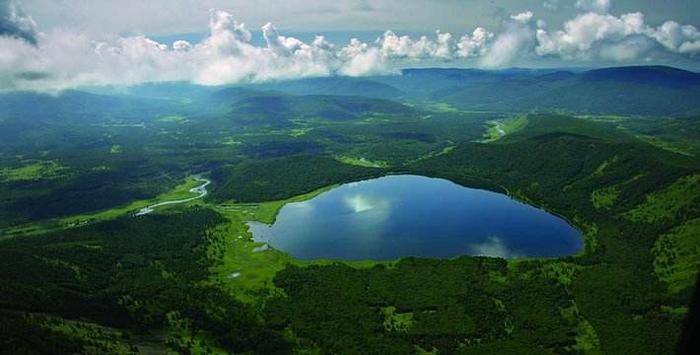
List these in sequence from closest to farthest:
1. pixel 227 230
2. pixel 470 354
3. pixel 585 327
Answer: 1. pixel 470 354
2. pixel 585 327
3. pixel 227 230

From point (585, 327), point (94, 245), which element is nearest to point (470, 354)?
point (585, 327)

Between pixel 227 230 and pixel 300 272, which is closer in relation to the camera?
pixel 300 272

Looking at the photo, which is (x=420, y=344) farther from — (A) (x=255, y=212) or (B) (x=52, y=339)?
(A) (x=255, y=212)

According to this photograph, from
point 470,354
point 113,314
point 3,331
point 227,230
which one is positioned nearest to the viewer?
point 3,331

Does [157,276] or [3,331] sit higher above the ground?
[3,331]

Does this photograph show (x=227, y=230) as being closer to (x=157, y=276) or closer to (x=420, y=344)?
(x=157, y=276)

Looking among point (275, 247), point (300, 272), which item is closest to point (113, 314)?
point (300, 272)
